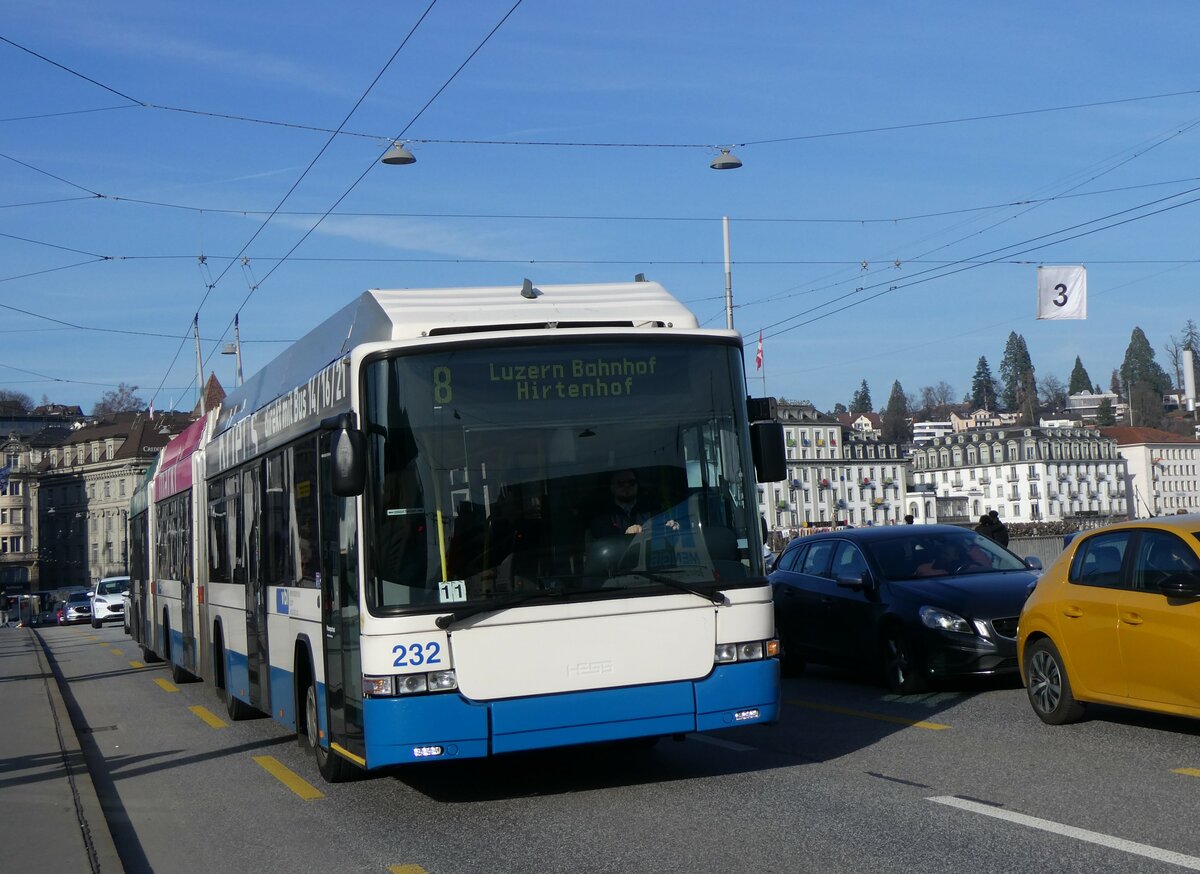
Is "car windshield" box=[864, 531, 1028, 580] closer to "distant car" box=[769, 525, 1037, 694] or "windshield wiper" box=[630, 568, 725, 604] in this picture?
"distant car" box=[769, 525, 1037, 694]

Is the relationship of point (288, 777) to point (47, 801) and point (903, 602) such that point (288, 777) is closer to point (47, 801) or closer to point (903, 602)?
point (47, 801)

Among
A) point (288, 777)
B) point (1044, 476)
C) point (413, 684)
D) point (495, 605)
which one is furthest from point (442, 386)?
point (1044, 476)

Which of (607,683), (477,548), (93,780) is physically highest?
(477,548)

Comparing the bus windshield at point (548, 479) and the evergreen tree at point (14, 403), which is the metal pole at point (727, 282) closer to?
the bus windshield at point (548, 479)

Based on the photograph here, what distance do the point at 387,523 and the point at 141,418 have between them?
14035cm

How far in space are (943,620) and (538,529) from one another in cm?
600

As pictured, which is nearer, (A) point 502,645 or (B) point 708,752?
(A) point 502,645

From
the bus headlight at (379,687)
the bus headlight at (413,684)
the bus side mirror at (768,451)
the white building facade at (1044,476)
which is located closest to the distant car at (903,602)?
the bus side mirror at (768,451)

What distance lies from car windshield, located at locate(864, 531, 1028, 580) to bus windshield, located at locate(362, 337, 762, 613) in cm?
600

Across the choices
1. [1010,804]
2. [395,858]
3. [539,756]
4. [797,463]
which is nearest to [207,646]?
[539,756]

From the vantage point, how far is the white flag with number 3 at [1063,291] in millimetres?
29141

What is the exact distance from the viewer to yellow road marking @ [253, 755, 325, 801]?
10.2 m

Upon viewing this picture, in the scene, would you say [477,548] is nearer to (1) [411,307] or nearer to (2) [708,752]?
(1) [411,307]

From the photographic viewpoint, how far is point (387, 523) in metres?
8.74
